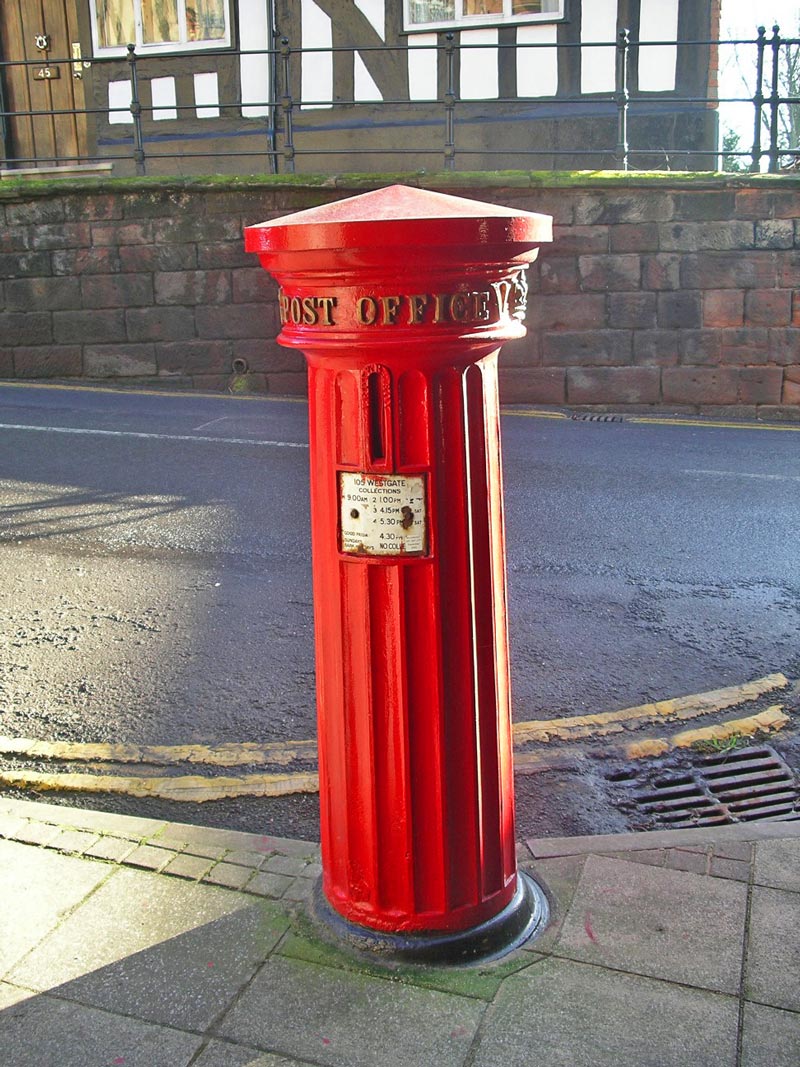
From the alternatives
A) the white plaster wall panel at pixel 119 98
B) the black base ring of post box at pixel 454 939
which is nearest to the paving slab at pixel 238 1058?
the black base ring of post box at pixel 454 939

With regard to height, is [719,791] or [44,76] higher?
[44,76]

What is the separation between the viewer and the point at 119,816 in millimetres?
3539

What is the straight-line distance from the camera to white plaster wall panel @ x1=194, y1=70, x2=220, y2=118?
14539 millimetres

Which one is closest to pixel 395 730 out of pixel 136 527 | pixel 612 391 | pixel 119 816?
pixel 119 816

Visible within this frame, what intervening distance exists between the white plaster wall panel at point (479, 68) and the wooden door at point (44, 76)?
5.05 m

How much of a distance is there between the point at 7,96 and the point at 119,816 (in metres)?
14.5

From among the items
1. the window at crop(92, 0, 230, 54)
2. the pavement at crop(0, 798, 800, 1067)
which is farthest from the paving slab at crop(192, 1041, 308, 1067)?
the window at crop(92, 0, 230, 54)

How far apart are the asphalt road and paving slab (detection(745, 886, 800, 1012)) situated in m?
1.42

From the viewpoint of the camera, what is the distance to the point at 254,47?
14352 mm

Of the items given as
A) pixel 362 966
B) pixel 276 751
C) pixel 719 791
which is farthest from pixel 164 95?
pixel 362 966

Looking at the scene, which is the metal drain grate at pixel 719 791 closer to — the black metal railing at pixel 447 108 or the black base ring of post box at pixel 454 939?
the black base ring of post box at pixel 454 939

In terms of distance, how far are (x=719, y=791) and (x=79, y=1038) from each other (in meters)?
2.27

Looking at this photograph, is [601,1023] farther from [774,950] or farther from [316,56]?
[316,56]

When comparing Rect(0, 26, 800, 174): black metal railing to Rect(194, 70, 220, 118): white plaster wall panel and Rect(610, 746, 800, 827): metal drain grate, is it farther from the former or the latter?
Rect(610, 746, 800, 827): metal drain grate
